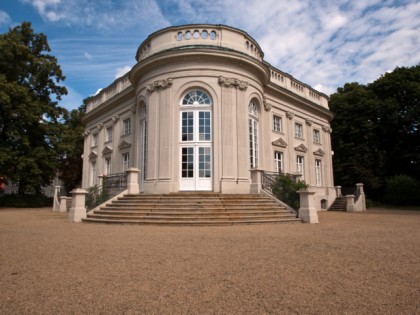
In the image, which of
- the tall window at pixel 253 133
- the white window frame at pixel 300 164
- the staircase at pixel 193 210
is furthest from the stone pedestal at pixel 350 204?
the staircase at pixel 193 210

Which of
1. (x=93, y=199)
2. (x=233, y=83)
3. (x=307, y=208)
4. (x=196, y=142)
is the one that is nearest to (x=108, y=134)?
(x=93, y=199)

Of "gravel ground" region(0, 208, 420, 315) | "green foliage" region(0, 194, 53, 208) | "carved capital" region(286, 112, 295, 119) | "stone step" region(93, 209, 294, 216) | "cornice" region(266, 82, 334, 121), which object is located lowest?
"gravel ground" region(0, 208, 420, 315)

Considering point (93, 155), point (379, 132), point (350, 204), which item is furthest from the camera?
point (379, 132)

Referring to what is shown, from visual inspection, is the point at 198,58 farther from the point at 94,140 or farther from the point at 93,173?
the point at 93,173

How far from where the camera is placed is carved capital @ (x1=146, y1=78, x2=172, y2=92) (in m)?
15.0

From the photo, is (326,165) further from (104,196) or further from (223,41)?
(104,196)

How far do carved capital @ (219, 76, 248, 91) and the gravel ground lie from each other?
32.0 ft

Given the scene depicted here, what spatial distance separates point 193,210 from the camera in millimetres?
10922

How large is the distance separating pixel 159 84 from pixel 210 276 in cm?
1257

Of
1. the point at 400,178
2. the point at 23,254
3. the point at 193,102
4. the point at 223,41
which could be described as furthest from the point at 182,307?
the point at 400,178

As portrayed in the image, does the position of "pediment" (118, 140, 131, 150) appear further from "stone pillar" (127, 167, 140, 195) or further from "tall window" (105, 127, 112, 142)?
"stone pillar" (127, 167, 140, 195)

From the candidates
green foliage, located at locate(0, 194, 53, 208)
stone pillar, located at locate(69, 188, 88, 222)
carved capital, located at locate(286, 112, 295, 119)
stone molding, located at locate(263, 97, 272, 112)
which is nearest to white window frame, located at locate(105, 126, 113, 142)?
green foliage, located at locate(0, 194, 53, 208)

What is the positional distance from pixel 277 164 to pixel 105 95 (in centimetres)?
1418

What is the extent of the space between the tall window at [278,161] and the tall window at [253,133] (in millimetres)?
3209
